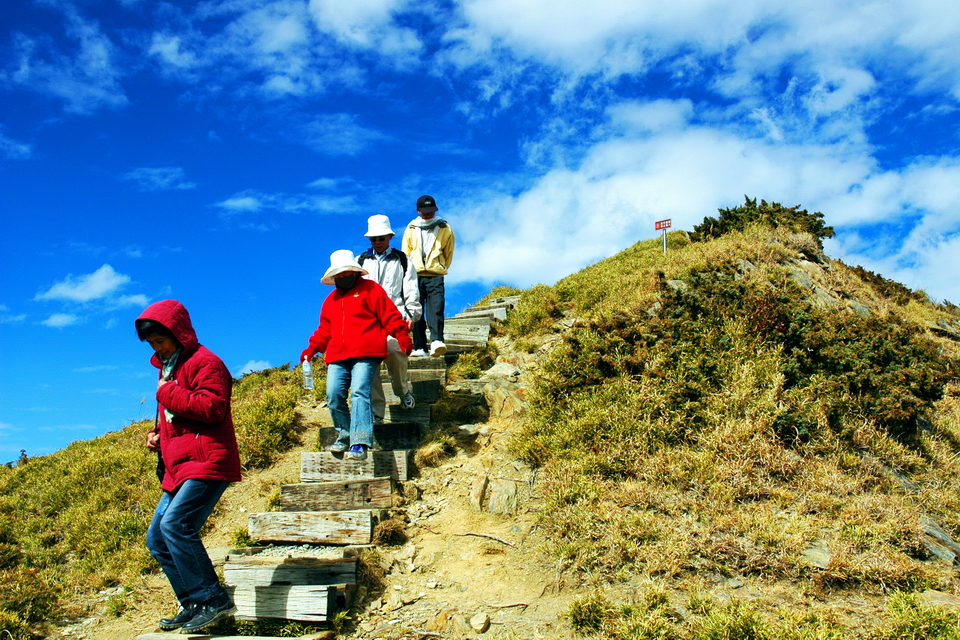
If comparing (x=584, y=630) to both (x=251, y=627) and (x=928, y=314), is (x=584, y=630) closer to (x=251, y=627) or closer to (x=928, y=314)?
(x=251, y=627)

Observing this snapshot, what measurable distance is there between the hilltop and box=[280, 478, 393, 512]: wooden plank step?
291 mm

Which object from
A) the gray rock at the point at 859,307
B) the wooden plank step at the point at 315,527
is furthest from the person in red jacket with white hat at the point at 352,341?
the gray rock at the point at 859,307

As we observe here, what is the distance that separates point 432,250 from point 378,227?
1.27 metres

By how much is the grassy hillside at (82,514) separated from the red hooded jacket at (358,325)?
2.36 meters

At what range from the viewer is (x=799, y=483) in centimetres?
634

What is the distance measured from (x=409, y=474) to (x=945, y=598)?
5071 mm

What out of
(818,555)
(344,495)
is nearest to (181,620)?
(344,495)

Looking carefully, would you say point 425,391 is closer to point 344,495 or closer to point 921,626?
point 344,495

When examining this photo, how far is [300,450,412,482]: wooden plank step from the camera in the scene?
287 inches

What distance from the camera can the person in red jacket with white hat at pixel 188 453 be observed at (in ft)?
14.6

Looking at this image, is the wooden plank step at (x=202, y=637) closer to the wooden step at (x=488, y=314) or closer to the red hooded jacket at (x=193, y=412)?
the red hooded jacket at (x=193, y=412)

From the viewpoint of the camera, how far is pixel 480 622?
201 inches

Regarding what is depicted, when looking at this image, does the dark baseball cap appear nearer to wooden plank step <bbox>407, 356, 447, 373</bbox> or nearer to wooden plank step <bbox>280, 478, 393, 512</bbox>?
wooden plank step <bbox>407, 356, 447, 373</bbox>

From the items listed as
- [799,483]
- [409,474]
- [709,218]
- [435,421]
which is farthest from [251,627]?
[709,218]
